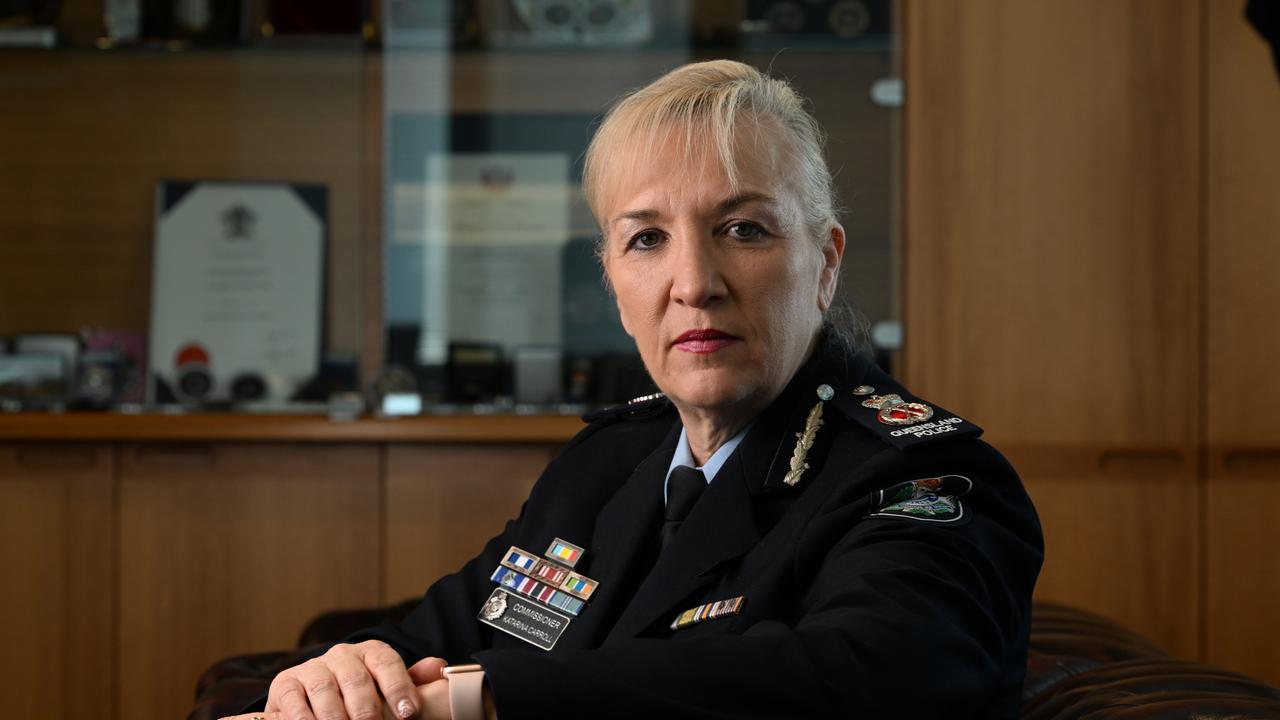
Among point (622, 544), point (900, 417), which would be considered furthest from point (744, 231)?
point (622, 544)

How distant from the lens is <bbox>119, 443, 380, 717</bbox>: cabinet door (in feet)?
9.43

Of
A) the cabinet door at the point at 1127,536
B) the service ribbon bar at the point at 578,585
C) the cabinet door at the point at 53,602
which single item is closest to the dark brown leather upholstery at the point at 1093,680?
the service ribbon bar at the point at 578,585

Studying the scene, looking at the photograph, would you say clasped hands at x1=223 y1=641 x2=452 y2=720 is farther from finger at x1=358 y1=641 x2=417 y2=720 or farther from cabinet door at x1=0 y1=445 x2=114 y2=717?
cabinet door at x1=0 y1=445 x2=114 y2=717

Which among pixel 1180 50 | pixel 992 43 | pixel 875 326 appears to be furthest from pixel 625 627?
pixel 1180 50

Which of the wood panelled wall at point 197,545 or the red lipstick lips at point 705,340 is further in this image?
the wood panelled wall at point 197,545

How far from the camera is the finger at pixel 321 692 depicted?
1.12m

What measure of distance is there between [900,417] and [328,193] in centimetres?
237

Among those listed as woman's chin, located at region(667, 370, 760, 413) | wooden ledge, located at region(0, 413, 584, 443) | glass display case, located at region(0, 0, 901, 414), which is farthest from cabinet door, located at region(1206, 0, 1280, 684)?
woman's chin, located at region(667, 370, 760, 413)

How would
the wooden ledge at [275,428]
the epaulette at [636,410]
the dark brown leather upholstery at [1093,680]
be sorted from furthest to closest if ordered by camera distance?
the wooden ledge at [275,428] → the epaulette at [636,410] → the dark brown leather upholstery at [1093,680]

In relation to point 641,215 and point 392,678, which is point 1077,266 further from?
point 392,678

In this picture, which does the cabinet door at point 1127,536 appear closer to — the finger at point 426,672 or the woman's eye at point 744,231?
the woman's eye at point 744,231

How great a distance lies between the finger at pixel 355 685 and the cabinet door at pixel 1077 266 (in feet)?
6.63

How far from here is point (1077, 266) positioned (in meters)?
2.92

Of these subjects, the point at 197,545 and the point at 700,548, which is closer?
the point at 700,548
